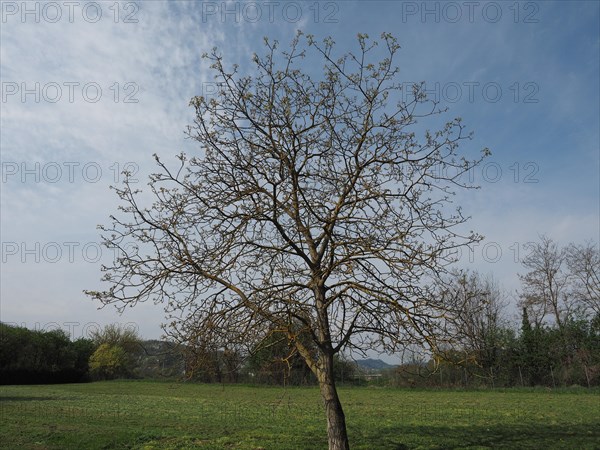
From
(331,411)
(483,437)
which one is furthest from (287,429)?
(331,411)

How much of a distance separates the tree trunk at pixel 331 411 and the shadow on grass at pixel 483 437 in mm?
2662

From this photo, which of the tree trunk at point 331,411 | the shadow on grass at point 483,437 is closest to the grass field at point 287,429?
the shadow on grass at point 483,437

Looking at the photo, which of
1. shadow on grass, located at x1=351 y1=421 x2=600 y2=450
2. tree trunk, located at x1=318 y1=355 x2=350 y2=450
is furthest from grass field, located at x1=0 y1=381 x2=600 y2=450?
tree trunk, located at x1=318 y1=355 x2=350 y2=450

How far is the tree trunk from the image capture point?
A: 325 inches

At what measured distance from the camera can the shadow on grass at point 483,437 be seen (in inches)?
434

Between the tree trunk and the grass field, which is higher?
the tree trunk

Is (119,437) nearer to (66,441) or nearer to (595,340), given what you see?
(66,441)

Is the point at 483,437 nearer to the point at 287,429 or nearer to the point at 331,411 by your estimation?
the point at 287,429

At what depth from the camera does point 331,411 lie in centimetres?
834

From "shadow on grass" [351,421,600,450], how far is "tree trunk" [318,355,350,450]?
2.66 meters

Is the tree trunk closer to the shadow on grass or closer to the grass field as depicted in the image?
the grass field

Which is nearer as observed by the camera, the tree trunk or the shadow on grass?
the tree trunk

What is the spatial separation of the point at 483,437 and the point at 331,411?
583 cm

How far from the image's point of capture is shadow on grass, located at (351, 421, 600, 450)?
36.1ft
